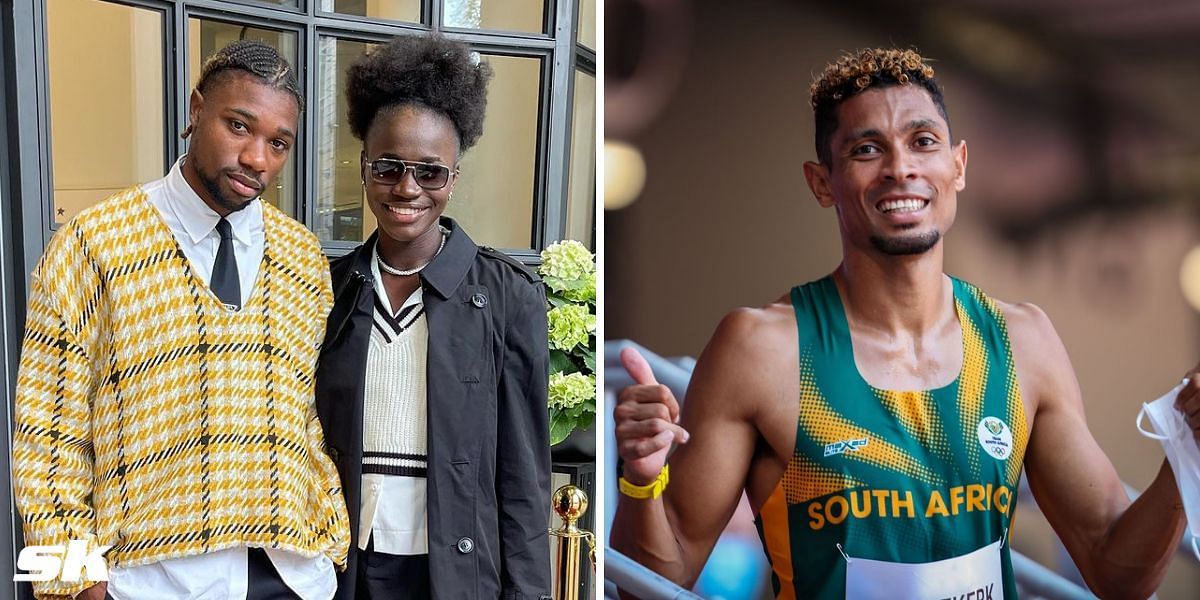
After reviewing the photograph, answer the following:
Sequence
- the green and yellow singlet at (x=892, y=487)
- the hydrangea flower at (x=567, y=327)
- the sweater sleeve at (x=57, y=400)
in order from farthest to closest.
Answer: the hydrangea flower at (x=567, y=327)
the green and yellow singlet at (x=892, y=487)
the sweater sleeve at (x=57, y=400)

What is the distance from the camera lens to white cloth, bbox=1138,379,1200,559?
2172mm

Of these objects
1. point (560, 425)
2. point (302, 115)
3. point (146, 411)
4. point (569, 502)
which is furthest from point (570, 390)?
point (146, 411)

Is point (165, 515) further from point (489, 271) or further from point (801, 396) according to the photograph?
point (801, 396)

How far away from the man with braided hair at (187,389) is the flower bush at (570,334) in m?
0.76

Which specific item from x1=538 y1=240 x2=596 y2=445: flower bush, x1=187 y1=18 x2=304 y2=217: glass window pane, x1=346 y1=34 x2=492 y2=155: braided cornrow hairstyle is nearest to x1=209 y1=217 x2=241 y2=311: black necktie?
x1=346 y1=34 x2=492 y2=155: braided cornrow hairstyle

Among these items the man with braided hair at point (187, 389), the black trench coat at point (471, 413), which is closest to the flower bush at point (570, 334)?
the black trench coat at point (471, 413)

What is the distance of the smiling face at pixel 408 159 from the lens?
1818 millimetres

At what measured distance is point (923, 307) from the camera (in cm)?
219

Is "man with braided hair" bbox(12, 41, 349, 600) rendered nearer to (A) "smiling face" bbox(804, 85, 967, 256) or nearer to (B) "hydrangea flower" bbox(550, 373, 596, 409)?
(B) "hydrangea flower" bbox(550, 373, 596, 409)

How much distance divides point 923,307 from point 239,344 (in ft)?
4.23

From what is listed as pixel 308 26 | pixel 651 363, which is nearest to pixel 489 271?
pixel 651 363

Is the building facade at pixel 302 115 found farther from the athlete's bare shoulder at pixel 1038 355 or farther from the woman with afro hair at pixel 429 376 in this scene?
the athlete's bare shoulder at pixel 1038 355

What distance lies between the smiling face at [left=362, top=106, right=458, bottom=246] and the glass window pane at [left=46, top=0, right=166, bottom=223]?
0.79 metres

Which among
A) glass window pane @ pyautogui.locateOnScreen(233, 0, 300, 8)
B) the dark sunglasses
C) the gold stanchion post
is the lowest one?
the gold stanchion post
